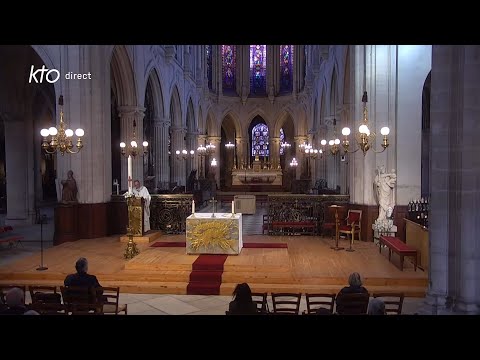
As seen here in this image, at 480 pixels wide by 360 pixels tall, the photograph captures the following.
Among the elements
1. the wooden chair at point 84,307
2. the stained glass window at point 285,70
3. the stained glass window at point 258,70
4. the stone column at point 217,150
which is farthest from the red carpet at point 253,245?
the stained glass window at point 258,70

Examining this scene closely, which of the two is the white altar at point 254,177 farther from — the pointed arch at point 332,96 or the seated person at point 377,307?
the seated person at point 377,307

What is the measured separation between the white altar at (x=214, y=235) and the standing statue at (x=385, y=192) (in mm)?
4563

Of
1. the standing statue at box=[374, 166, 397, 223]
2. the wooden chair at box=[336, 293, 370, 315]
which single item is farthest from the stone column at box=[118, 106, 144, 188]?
the wooden chair at box=[336, 293, 370, 315]

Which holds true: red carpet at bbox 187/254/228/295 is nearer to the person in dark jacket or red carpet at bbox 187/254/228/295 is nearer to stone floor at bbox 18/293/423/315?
stone floor at bbox 18/293/423/315

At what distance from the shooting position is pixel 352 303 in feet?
20.4

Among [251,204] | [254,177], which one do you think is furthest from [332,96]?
[254,177]

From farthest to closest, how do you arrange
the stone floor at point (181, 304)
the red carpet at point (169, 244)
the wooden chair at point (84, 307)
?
the red carpet at point (169, 244)
the stone floor at point (181, 304)
the wooden chair at point (84, 307)

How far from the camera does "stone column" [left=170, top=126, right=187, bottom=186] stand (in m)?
29.0

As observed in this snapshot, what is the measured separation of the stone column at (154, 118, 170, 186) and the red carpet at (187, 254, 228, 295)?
51.0 feet

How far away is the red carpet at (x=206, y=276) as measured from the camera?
31.1 feet

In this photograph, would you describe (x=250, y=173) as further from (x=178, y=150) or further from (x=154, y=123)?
(x=154, y=123)
